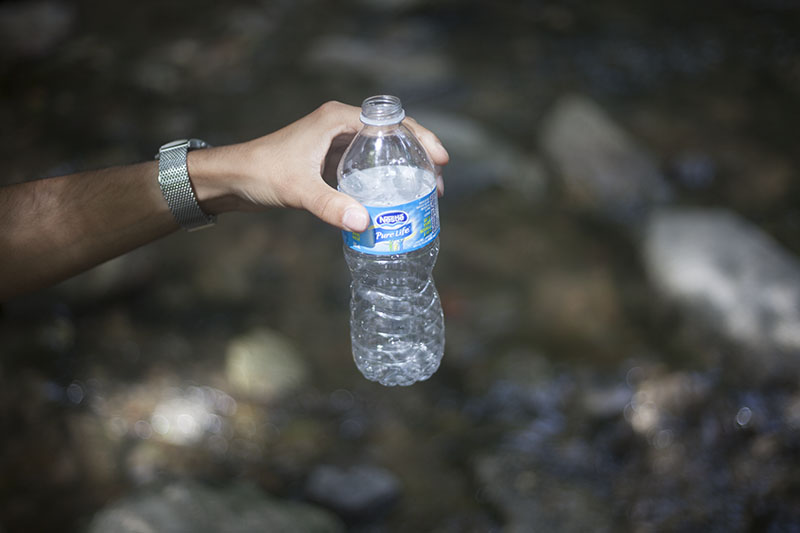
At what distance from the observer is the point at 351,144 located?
7.16 ft

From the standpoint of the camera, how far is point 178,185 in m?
2.12

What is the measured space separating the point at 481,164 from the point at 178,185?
412 centimetres

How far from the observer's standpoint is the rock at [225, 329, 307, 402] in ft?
14.6

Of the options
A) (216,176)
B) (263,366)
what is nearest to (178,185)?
(216,176)

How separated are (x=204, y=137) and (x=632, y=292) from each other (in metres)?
4.40

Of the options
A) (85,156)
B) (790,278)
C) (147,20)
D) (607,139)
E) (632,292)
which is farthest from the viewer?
(147,20)

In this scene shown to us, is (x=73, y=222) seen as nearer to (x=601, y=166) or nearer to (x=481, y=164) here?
(x=481, y=164)

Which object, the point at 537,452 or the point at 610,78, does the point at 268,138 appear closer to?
the point at 537,452

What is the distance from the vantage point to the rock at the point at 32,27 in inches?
301

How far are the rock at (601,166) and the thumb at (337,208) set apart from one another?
414 cm

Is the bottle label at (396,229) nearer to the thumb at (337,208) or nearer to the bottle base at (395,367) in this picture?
the thumb at (337,208)

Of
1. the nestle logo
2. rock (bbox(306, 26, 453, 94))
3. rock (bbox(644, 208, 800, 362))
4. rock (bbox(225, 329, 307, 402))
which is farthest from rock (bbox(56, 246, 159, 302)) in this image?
rock (bbox(644, 208, 800, 362))

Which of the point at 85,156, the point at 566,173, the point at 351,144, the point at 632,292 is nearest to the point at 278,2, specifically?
the point at 85,156

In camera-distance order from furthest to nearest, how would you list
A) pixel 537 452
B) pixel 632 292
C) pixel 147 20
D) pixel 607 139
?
pixel 147 20
pixel 607 139
pixel 632 292
pixel 537 452
